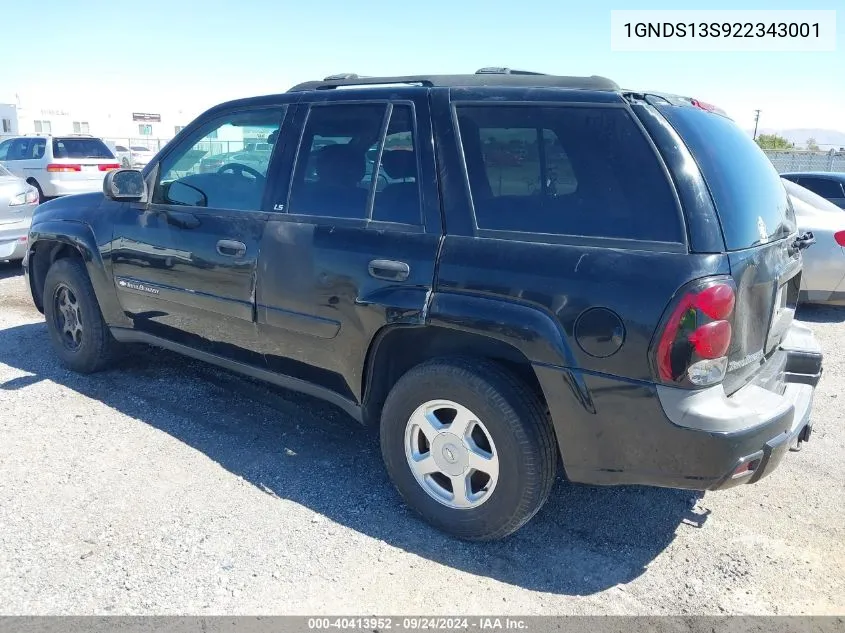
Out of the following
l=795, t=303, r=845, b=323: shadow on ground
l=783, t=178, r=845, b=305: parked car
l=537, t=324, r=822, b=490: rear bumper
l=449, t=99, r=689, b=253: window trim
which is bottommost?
l=795, t=303, r=845, b=323: shadow on ground

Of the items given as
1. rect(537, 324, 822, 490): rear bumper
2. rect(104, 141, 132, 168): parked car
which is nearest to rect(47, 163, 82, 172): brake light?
rect(104, 141, 132, 168): parked car

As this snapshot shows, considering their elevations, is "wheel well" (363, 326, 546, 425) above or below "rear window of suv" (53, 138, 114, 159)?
below

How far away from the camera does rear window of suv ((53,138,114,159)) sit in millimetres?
14297

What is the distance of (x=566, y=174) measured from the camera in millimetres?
2820

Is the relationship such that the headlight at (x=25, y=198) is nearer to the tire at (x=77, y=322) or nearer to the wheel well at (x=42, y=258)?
the wheel well at (x=42, y=258)

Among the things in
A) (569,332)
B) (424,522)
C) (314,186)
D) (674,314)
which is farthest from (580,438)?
(314,186)

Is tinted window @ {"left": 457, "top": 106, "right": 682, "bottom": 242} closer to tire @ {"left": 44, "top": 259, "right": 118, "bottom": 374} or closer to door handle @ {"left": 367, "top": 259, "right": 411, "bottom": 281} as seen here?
door handle @ {"left": 367, "top": 259, "right": 411, "bottom": 281}

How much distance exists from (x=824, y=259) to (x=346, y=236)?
5601 millimetres

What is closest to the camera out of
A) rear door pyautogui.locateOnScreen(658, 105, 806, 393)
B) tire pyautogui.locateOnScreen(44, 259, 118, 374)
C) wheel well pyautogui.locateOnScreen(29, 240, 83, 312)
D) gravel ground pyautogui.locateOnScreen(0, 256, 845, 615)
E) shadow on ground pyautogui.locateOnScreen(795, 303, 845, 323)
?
rear door pyautogui.locateOnScreen(658, 105, 806, 393)

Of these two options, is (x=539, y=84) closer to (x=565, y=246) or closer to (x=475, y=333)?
(x=565, y=246)

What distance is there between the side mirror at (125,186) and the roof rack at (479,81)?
1207 mm

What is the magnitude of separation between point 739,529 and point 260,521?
2.24 meters

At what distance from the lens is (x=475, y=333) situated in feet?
9.50

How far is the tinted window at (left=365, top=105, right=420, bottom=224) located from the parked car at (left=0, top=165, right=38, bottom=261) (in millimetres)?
6492
